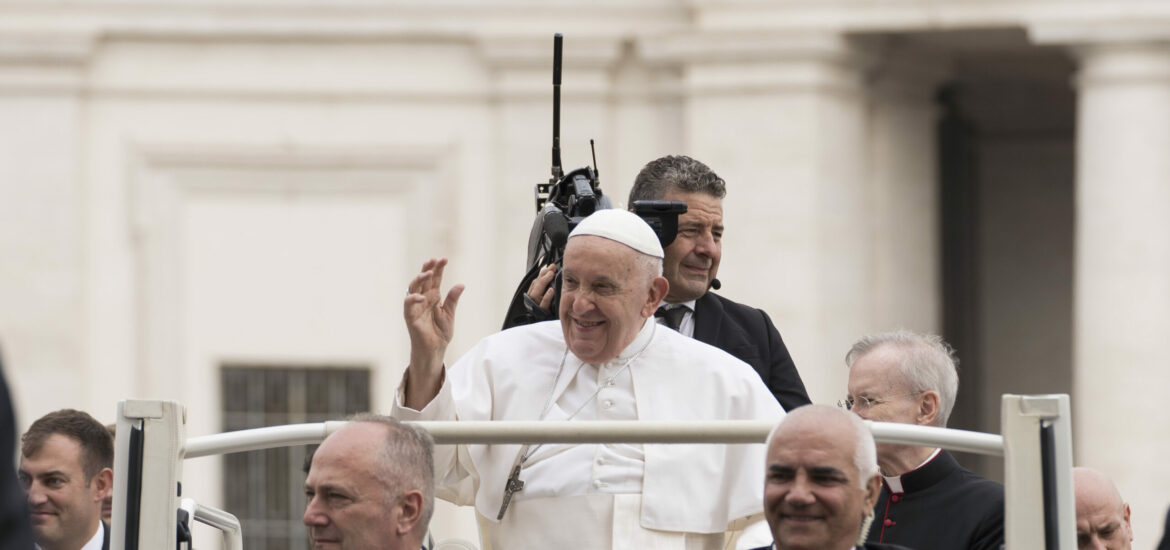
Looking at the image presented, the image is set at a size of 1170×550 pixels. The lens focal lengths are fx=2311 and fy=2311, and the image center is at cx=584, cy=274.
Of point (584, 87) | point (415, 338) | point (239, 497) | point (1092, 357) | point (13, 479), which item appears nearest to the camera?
point (13, 479)

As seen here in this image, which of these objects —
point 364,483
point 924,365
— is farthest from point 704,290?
point 364,483

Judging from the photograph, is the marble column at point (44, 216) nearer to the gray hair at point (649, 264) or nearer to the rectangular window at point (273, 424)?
the rectangular window at point (273, 424)

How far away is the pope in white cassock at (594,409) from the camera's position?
5.48m

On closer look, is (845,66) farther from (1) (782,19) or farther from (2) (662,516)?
(2) (662,516)

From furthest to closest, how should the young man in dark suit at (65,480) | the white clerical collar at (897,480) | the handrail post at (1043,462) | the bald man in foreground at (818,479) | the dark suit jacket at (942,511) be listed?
the young man in dark suit at (65,480) < the white clerical collar at (897,480) < the dark suit jacket at (942,511) < the bald man in foreground at (818,479) < the handrail post at (1043,462)

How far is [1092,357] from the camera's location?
15672 millimetres

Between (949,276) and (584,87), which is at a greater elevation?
(584,87)

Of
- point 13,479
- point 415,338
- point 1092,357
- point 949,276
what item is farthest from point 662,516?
point 949,276

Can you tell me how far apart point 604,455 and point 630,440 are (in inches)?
43.9

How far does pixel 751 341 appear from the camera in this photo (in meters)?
6.44

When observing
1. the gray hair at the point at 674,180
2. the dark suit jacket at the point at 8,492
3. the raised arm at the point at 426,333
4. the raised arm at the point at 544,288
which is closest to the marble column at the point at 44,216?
the gray hair at the point at 674,180

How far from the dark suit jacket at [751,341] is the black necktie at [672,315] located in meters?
0.05

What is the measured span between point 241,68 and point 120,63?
94 cm

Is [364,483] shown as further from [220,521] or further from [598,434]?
[598,434]
